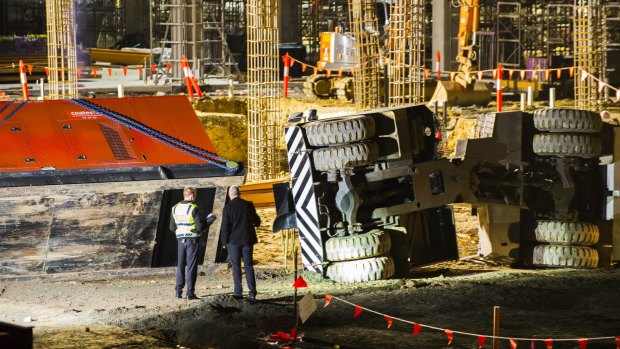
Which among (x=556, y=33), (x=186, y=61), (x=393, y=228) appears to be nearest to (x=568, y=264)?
(x=393, y=228)

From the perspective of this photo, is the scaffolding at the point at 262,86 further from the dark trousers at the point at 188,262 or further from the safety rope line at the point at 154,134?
the dark trousers at the point at 188,262

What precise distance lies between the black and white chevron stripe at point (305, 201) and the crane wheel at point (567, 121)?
10.9 ft

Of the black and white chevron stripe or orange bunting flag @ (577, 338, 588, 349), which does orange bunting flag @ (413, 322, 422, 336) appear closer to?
orange bunting flag @ (577, 338, 588, 349)

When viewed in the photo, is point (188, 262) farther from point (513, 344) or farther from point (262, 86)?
point (262, 86)

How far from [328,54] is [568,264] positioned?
2754 cm

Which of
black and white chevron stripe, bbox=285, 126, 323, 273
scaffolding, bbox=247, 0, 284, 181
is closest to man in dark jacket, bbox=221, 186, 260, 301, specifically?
black and white chevron stripe, bbox=285, 126, 323, 273

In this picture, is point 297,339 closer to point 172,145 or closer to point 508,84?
point 172,145

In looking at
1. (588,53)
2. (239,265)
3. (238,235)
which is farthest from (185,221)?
(588,53)

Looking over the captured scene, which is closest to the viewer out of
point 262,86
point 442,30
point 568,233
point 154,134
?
point 568,233

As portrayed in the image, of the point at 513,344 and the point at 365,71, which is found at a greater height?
the point at 365,71

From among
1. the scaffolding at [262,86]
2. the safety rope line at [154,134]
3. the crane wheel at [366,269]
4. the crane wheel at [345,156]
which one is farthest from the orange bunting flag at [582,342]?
the scaffolding at [262,86]

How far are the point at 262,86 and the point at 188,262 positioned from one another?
811cm

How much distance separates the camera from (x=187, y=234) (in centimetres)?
1470

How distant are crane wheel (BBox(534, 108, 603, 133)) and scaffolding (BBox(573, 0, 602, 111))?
10.8 metres
